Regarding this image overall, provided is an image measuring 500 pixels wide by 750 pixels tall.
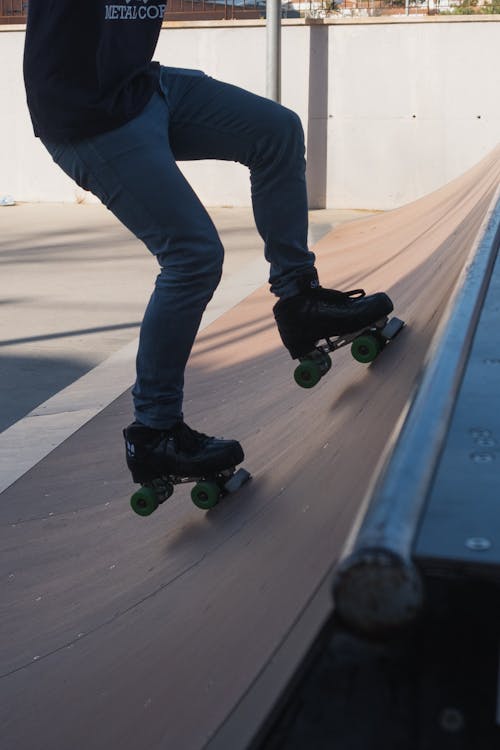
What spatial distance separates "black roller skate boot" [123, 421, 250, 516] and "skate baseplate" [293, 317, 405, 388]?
0.49 meters

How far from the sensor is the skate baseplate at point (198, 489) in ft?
8.79

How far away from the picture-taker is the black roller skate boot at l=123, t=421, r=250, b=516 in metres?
2.67

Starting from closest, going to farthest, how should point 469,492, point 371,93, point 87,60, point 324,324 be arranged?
point 469,492
point 87,60
point 324,324
point 371,93

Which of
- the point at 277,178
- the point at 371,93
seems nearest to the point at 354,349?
the point at 277,178

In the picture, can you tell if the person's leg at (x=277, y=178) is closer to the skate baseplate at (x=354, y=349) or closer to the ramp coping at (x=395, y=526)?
the skate baseplate at (x=354, y=349)

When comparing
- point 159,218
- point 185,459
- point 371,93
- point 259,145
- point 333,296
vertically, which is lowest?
point 371,93

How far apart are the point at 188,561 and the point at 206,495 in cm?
29

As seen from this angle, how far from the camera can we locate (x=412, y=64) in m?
13.7

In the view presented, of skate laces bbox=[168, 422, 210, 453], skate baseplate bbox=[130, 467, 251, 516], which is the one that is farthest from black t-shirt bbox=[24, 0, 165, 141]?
skate baseplate bbox=[130, 467, 251, 516]

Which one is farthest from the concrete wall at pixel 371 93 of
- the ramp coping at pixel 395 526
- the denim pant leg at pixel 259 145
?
the ramp coping at pixel 395 526

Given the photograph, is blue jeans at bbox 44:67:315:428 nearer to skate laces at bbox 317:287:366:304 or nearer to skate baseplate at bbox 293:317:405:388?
skate laces at bbox 317:287:366:304

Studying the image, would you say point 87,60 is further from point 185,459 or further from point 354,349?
point 354,349

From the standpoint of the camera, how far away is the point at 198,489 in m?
2.68

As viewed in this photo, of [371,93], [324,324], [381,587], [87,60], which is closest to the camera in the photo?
[381,587]
